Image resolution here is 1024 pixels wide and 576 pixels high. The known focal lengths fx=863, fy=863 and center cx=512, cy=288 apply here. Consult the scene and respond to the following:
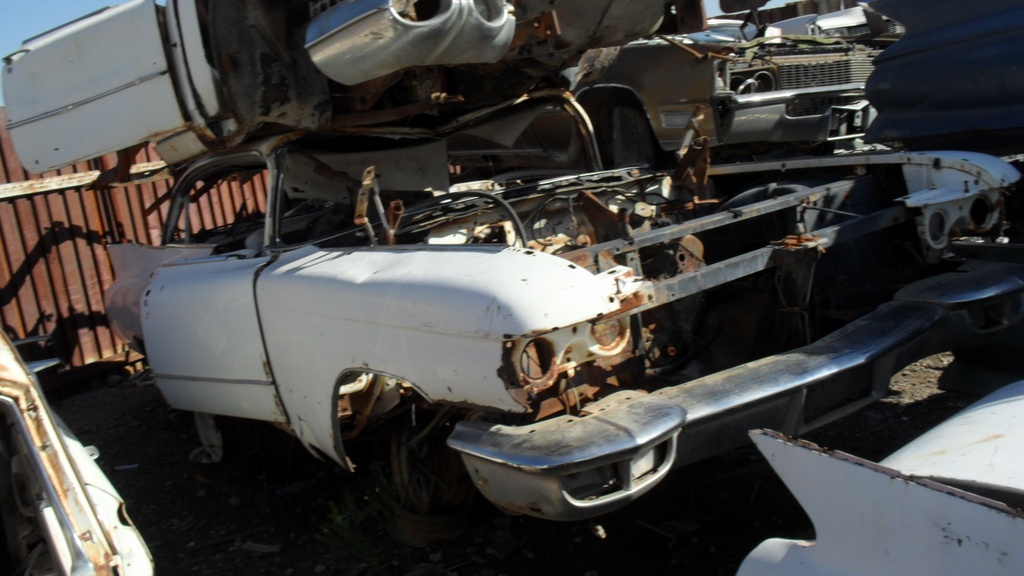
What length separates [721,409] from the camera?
276cm

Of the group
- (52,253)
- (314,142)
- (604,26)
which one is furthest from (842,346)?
(52,253)

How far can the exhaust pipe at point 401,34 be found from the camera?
325 centimetres

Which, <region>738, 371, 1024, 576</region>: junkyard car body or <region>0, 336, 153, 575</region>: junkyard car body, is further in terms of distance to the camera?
<region>0, 336, 153, 575</region>: junkyard car body

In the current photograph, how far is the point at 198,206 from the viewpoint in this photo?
6.86 metres

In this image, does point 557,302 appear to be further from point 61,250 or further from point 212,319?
point 61,250

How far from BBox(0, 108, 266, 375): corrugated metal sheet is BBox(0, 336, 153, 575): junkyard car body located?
3372 mm

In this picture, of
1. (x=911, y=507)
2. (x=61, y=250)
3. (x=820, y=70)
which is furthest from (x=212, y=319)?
(x=820, y=70)

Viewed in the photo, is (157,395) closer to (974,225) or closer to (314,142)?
(314,142)

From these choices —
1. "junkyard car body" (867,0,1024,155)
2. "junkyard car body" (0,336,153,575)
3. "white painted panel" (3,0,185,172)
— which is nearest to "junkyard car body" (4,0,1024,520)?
"white painted panel" (3,0,185,172)

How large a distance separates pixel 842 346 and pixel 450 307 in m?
1.46

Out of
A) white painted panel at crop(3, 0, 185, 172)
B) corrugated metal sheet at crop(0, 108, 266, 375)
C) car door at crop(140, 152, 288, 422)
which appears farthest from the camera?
corrugated metal sheet at crop(0, 108, 266, 375)

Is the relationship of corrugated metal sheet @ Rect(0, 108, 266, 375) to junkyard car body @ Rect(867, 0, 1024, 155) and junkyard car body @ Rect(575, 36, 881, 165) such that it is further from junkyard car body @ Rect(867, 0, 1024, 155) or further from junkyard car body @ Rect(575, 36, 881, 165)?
junkyard car body @ Rect(867, 0, 1024, 155)

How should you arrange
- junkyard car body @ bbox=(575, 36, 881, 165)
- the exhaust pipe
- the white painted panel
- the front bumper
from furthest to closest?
junkyard car body @ bbox=(575, 36, 881, 165)
the white painted panel
the exhaust pipe
the front bumper

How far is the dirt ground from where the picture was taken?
3342 millimetres
